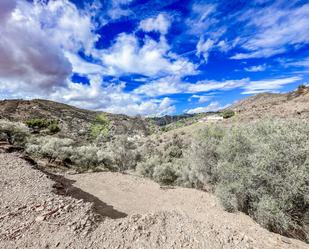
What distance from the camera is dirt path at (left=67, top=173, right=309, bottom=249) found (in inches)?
243

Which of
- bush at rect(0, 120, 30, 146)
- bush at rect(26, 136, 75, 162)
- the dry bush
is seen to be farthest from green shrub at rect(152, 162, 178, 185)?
bush at rect(0, 120, 30, 146)

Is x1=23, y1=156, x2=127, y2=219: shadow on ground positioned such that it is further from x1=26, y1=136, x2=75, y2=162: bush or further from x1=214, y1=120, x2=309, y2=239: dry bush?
x1=26, y1=136, x2=75, y2=162: bush

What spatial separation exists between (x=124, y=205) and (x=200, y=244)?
7.11 metres

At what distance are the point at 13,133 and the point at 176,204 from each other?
26665mm

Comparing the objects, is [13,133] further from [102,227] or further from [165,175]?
[102,227]

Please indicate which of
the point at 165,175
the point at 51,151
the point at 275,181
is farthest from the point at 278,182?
the point at 51,151

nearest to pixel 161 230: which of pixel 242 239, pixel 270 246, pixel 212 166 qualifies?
pixel 242 239

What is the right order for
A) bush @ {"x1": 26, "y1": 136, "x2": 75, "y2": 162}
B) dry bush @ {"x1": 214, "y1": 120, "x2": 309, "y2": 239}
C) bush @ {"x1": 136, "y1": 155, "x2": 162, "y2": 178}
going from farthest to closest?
bush @ {"x1": 26, "y1": 136, "x2": 75, "y2": 162}, bush @ {"x1": 136, "y1": 155, "x2": 162, "y2": 178}, dry bush @ {"x1": 214, "y1": 120, "x2": 309, "y2": 239}

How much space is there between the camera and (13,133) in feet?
97.1

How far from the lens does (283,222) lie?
7102mm

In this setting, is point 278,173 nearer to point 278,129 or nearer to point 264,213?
point 264,213

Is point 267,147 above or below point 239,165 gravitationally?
above

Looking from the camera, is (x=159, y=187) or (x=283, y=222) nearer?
(x=283, y=222)

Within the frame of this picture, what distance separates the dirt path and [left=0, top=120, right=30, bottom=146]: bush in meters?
16.2
